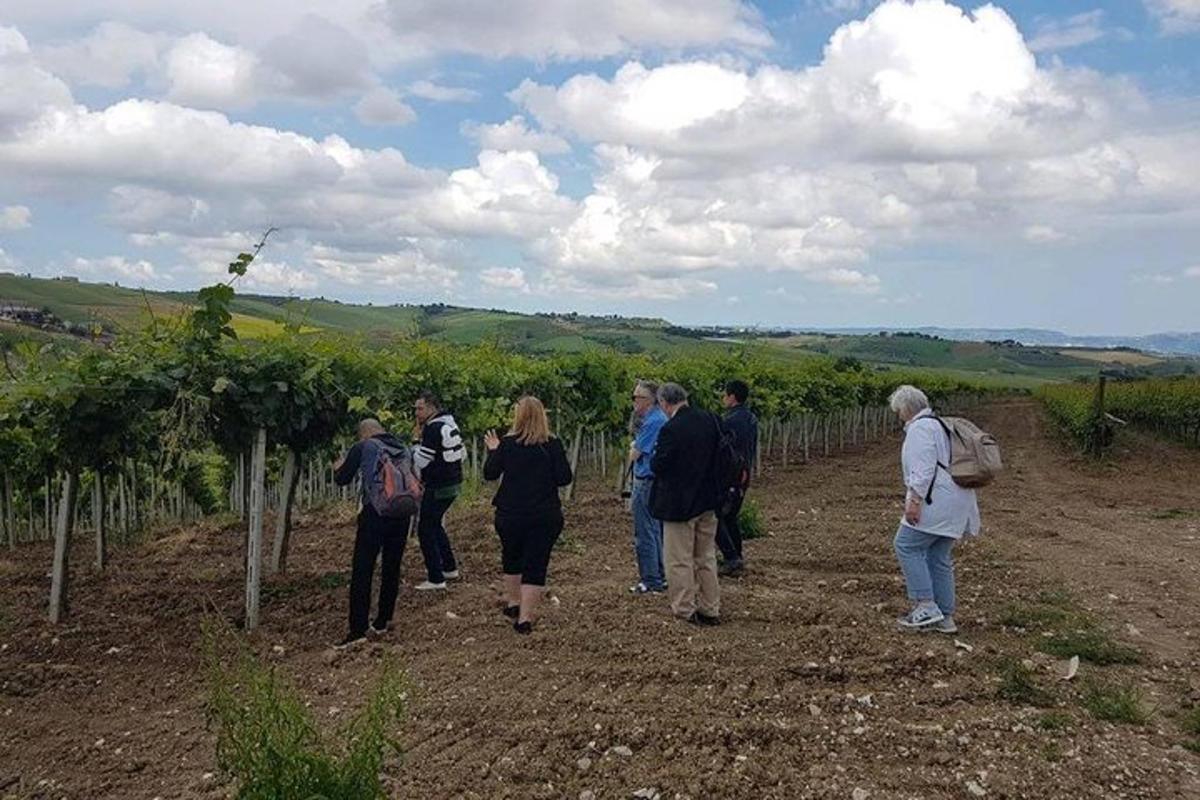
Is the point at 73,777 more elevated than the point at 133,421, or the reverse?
the point at 133,421

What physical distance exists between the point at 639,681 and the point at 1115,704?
287 centimetres

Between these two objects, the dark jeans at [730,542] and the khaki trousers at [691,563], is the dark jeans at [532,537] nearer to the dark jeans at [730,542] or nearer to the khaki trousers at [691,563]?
the khaki trousers at [691,563]

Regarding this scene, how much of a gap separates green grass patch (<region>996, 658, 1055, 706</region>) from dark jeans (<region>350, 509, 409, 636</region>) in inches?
172

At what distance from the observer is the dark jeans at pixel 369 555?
23.6ft

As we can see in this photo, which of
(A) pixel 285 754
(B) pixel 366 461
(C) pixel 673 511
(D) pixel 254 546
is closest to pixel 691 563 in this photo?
(C) pixel 673 511

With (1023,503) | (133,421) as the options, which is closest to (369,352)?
(133,421)

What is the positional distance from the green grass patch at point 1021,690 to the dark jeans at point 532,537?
127 inches

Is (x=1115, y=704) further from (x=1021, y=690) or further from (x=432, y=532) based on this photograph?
(x=432, y=532)

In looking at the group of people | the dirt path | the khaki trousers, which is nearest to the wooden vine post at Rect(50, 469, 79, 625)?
the dirt path

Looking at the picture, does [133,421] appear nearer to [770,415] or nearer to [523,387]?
[523,387]

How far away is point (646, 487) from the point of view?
8305mm

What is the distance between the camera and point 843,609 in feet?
25.7

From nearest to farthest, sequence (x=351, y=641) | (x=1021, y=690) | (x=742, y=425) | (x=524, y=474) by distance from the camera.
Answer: (x=1021, y=690)
(x=524, y=474)
(x=351, y=641)
(x=742, y=425)

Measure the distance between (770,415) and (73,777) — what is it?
18.7 metres
